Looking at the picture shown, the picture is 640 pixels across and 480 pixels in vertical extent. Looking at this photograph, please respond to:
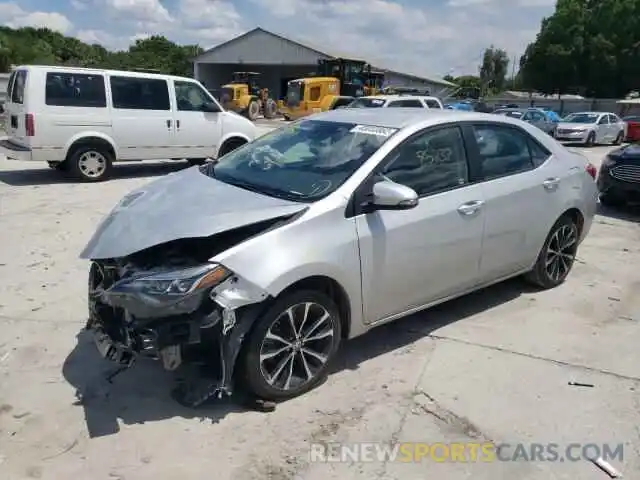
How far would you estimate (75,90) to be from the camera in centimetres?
1034

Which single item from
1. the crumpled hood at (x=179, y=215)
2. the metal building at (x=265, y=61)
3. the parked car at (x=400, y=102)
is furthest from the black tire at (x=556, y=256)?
the metal building at (x=265, y=61)

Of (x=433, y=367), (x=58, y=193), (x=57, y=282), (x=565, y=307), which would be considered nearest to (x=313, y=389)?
(x=433, y=367)

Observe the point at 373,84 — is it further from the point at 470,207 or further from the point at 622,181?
the point at 470,207

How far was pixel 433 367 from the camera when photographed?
405 cm

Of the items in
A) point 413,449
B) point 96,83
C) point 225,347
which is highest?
point 96,83

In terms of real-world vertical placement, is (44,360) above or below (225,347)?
below

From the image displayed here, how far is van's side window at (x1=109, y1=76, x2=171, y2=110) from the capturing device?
10805 millimetres

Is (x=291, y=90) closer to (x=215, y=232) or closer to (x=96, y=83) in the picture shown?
(x=96, y=83)

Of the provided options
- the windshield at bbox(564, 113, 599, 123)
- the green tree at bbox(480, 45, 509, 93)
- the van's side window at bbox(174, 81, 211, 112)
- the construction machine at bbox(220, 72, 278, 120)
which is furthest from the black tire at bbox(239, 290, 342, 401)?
the green tree at bbox(480, 45, 509, 93)

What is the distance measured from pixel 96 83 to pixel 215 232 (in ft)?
27.9

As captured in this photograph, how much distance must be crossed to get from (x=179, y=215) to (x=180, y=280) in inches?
21.2

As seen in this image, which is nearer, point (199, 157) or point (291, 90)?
point (199, 157)

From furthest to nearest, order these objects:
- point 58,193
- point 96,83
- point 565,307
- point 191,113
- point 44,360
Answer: point 191,113 < point 96,83 < point 58,193 < point 565,307 < point 44,360

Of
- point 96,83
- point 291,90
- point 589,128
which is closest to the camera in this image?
point 96,83
